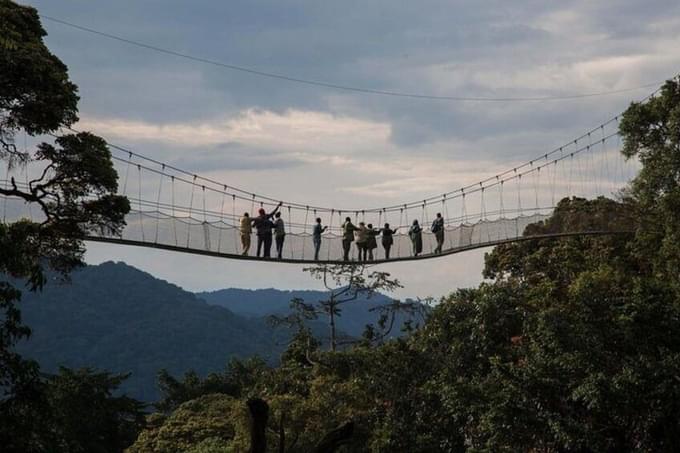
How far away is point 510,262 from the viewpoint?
121 ft

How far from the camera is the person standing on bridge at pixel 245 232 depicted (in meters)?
22.3

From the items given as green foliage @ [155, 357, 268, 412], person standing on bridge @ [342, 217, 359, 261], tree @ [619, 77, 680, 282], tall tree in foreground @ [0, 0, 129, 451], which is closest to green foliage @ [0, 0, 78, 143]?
tall tree in foreground @ [0, 0, 129, 451]

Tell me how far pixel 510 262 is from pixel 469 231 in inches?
471

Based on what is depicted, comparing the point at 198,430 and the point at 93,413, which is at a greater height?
the point at 198,430

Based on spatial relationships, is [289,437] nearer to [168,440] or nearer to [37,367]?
[168,440]

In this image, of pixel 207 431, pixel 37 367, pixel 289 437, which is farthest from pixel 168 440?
pixel 37 367

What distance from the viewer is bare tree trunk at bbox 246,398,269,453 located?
10000 mm

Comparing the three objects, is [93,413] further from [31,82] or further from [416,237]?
A: [31,82]

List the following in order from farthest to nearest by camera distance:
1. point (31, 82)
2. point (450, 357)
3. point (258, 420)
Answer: point (450, 357), point (31, 82), point (258, 420)

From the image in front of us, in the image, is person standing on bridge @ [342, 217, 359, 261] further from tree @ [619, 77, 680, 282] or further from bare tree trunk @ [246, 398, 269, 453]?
bare tree trunk @ [246, 398, 269, 453]

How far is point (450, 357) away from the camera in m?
→ 20.8

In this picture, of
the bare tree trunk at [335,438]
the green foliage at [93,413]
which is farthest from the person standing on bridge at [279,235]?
the green foliage at [93,413]

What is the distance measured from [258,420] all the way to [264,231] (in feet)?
40.7

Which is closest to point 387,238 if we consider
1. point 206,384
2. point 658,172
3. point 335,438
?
point 658,172
